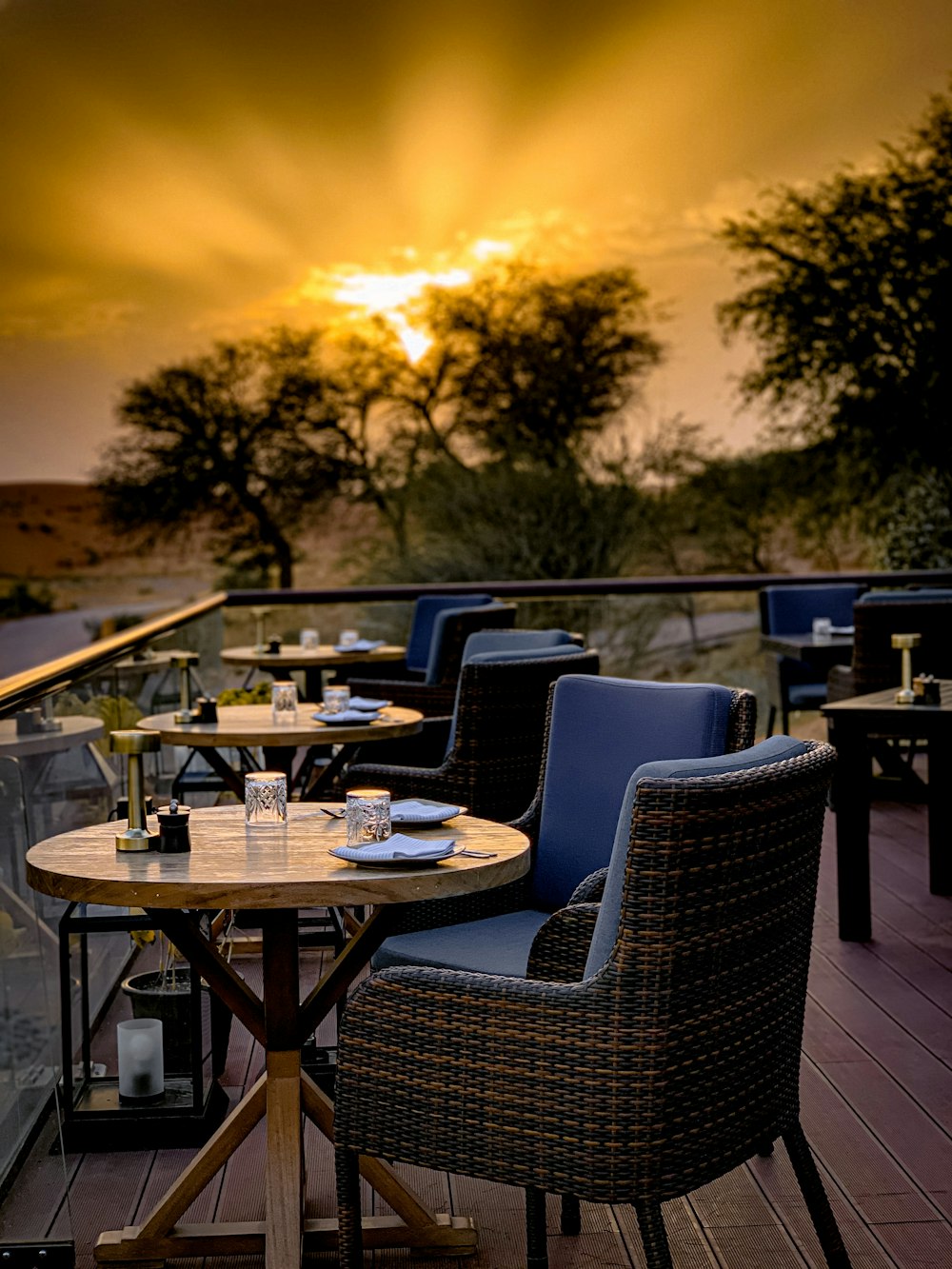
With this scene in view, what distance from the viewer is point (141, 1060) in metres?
3.21

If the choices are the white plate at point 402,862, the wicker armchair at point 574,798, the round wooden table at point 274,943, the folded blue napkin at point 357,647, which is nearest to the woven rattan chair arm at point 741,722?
the wicker armchair at point 574,798

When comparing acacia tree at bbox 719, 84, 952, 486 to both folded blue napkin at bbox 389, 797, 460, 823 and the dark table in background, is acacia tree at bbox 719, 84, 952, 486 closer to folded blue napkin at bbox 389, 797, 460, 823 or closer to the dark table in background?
the dark table in background

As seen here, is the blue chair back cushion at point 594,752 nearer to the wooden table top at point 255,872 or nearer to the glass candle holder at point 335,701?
the wooden table top at point 255,872

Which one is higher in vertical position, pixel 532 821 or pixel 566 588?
pixel 566 588

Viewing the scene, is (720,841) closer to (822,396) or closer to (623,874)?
(623,874)

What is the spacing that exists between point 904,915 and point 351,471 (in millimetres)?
→ 12522

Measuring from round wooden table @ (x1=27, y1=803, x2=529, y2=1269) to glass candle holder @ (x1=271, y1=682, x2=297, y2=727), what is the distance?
5.54ft

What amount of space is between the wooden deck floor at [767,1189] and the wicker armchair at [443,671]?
7.19ft

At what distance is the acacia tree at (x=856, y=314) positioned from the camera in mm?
15383

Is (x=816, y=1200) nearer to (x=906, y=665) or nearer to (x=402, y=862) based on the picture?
(x=402, y=862)

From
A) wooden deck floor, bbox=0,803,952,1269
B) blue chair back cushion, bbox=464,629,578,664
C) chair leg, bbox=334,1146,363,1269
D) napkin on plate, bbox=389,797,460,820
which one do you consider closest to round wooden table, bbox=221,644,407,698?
blue chair back cushion, bbox=464,629,578,664

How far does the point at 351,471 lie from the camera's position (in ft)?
55.1

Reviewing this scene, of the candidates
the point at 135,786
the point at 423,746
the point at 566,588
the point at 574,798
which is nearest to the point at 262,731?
the point at 423,746

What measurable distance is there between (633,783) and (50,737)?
177 cm
